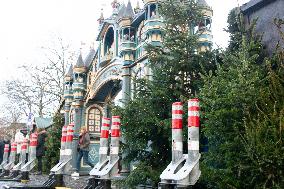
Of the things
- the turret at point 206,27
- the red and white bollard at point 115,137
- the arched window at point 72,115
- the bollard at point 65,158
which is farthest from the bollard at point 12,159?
the turret at point 206,27

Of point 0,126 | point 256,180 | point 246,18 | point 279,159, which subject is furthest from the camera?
point 0,126

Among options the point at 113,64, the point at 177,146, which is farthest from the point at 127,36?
the point at 177,146

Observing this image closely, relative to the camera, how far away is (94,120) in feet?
62.9

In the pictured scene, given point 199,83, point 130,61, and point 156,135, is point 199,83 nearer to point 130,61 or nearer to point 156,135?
point 156,135

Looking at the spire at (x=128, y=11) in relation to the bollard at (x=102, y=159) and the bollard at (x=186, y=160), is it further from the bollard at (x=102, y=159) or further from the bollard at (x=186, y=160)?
the bollard at (x=186, y=160)

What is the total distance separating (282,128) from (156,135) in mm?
3559

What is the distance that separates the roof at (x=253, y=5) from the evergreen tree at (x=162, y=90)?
1134 mm

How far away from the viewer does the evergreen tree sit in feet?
28.5

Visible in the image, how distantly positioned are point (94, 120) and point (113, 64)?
4783 mm

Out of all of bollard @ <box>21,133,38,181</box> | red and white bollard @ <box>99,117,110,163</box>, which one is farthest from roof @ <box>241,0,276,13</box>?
bollard @ <box>21,133,38,181</box>

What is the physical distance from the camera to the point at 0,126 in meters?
50.9

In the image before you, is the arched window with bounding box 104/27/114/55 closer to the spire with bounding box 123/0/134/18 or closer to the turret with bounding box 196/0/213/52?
the spire with bounding box 123/0/134/18

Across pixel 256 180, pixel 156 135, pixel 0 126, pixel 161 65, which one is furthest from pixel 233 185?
pixel 0 126

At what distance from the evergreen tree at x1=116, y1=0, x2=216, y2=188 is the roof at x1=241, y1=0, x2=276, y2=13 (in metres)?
1.13
